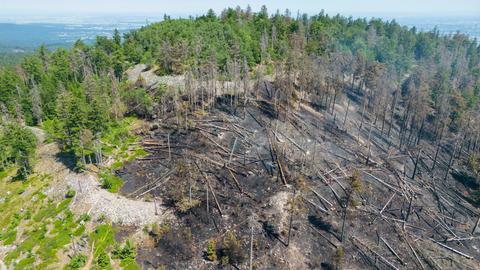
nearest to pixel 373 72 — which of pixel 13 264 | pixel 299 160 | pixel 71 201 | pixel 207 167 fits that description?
pixel 299 160

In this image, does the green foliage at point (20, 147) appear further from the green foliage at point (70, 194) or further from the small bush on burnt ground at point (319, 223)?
the small bush on burnt ground at point (319, 223)

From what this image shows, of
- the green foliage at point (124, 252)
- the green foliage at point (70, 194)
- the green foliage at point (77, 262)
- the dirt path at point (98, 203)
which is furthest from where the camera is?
the green foliage at point (70, 194)

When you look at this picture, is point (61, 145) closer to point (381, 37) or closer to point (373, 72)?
point (373, 72)

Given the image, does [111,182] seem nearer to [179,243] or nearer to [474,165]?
[179,243]

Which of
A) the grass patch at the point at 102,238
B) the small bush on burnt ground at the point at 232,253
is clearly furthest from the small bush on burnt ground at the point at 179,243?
the grass patch at the point at 102,238

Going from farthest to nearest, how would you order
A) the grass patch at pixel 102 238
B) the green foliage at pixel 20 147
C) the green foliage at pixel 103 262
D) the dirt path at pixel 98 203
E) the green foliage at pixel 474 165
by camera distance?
the green foliage at pixel 474 165 → the green foliage at pixel 20 147 → the dirt path at pixel 98 203 → the grass patch at pixel 102 238 → the green foliage at pixel 103 262

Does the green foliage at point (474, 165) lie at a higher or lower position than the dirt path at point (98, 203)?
lower

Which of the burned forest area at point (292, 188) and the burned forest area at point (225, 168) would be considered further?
the burned forest area at point (292, 188)

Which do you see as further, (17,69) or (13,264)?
(17,69)
